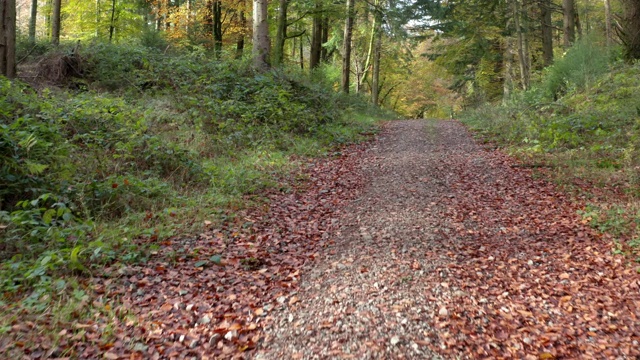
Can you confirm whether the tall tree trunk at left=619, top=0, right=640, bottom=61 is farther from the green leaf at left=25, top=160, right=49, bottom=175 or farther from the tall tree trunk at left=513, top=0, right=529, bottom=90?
the green leaf at left=25, top=160, right=49, bottom=175

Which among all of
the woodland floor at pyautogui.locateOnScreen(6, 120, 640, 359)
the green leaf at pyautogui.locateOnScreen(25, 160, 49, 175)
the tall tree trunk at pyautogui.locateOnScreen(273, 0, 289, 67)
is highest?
the tall tree trunk at pyautogui.locateOnScreen(273, 0, 289, 67)

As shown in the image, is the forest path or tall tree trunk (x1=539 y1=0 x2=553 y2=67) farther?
tall tree trunk (x1=539 y1=0 x2=553 y2=67)

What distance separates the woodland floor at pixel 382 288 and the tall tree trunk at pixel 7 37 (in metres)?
5.67

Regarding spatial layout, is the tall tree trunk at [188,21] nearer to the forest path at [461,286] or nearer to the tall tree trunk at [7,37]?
the tall tree trunk at [7,37]

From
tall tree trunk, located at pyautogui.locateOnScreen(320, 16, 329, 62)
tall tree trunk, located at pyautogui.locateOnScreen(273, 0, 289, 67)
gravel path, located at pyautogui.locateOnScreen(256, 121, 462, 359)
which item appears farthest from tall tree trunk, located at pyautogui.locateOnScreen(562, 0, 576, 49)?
gravel path, located at pyautogui.locateOnScreen(256, 121, 462, 359)

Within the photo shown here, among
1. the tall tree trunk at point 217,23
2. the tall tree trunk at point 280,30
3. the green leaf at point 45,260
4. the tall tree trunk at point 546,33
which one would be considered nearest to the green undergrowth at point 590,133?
the tall tree trunk at point 546,33

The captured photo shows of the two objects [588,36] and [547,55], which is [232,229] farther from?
[547,55]

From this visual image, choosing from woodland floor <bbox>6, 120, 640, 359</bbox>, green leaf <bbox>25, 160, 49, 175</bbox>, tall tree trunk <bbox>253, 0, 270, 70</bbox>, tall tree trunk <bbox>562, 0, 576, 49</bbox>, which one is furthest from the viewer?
tall tree trunk <bbox>562, 0, 576, 49</bbox>

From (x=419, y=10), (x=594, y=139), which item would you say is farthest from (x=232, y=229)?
(x=419, y=10)

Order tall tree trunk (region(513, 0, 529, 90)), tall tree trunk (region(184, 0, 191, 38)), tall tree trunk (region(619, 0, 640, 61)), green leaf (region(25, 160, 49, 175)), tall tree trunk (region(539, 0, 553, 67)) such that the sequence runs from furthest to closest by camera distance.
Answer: tall tree trunk (region(184, 0, 191, 38))
tall tree trunk (region(539, 0, 553, 67))
tall tree trunk (region(513, 0, 529, 90))
tall tree trunk (region(619, 0, 640, 61))
green leaf (region(25, 160, 49, 175))

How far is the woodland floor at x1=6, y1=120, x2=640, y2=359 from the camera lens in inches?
138

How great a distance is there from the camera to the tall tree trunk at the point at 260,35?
13.5 metres

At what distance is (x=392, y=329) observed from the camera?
368 centimetres

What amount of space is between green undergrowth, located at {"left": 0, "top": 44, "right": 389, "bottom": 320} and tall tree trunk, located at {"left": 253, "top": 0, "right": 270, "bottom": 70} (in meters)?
0.45
